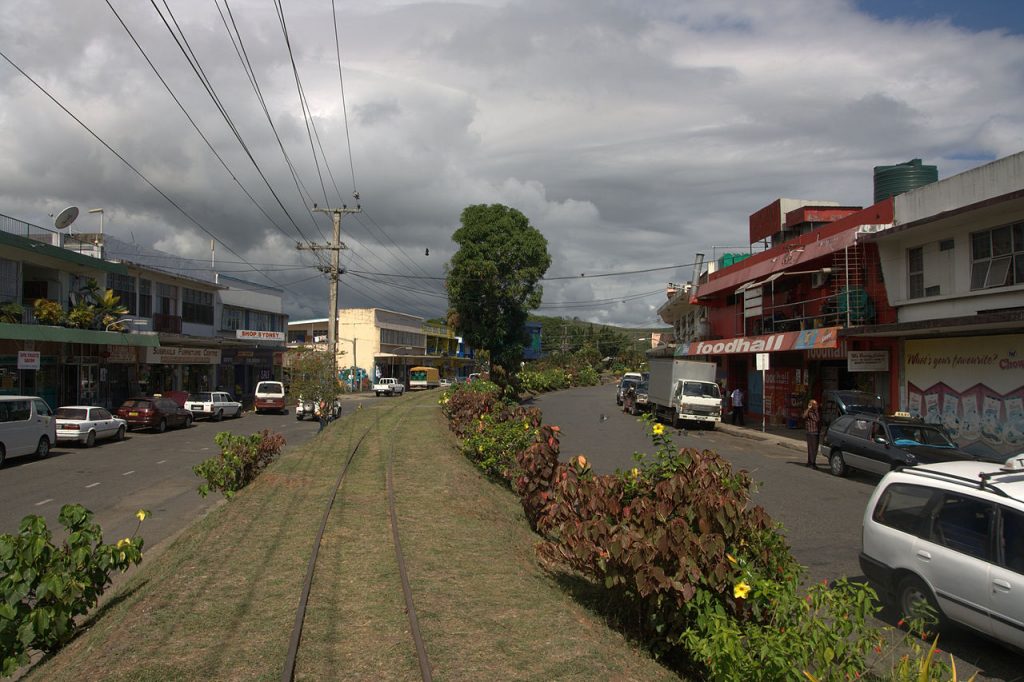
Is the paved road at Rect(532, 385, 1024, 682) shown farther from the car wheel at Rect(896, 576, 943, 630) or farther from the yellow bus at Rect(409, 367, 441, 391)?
the yellow bus at Rect(409, 367, 441, 391)

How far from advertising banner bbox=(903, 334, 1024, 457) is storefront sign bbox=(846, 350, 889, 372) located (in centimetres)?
77

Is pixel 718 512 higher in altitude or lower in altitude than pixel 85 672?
higher

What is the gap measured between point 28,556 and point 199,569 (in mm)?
2214

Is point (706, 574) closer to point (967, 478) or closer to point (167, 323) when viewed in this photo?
point (967, 478)

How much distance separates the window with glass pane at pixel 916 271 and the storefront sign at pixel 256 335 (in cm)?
3958

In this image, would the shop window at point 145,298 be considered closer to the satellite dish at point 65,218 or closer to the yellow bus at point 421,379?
the satellite dish at point 65,218

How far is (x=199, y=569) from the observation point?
7652 millimetres

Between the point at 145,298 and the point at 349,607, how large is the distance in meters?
37.9

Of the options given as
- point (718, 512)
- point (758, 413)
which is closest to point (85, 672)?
point (718, 512)

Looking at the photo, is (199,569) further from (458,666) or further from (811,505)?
(811,505)

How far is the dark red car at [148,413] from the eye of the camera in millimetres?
28438

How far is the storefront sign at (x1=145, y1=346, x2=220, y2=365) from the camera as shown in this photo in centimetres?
3756

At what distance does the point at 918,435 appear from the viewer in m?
15.0

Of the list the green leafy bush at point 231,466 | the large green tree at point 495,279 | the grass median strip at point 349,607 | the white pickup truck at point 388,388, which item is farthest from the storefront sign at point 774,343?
the white pickup truck at point 388,388
